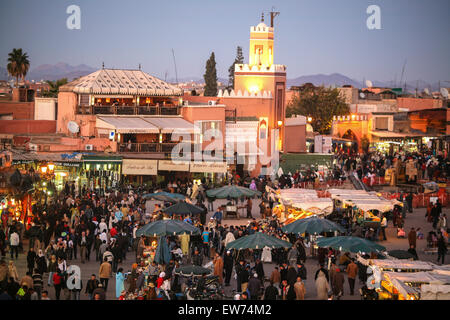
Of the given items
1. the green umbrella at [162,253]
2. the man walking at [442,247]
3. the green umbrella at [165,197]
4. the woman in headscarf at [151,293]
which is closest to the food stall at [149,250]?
the green umbrella at [162,253]

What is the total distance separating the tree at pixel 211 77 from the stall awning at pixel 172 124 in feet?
137

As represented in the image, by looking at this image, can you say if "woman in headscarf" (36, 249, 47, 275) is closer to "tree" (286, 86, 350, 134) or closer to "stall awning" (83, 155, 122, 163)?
"stall awning" (83, 155, 122, 163)

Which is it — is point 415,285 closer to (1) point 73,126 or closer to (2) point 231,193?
(2) point 231,193

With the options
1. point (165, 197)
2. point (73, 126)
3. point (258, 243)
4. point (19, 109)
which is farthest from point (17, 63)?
point (258, 243)

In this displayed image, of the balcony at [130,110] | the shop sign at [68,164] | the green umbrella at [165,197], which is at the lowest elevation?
the green umbrella at [165,197]

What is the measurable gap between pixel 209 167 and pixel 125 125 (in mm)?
5039

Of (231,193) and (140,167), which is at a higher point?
(140,167)

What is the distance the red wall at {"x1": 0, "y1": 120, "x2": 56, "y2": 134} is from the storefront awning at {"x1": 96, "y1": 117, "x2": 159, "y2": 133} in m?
5.18

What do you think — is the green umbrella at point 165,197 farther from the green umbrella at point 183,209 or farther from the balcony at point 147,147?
the balcony at point 147,147

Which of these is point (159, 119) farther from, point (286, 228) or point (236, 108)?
point (286, 228)

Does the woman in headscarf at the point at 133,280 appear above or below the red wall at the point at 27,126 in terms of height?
below

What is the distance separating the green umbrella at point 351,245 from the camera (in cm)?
2148

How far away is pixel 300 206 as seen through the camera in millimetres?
27469

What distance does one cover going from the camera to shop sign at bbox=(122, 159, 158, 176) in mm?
36688
